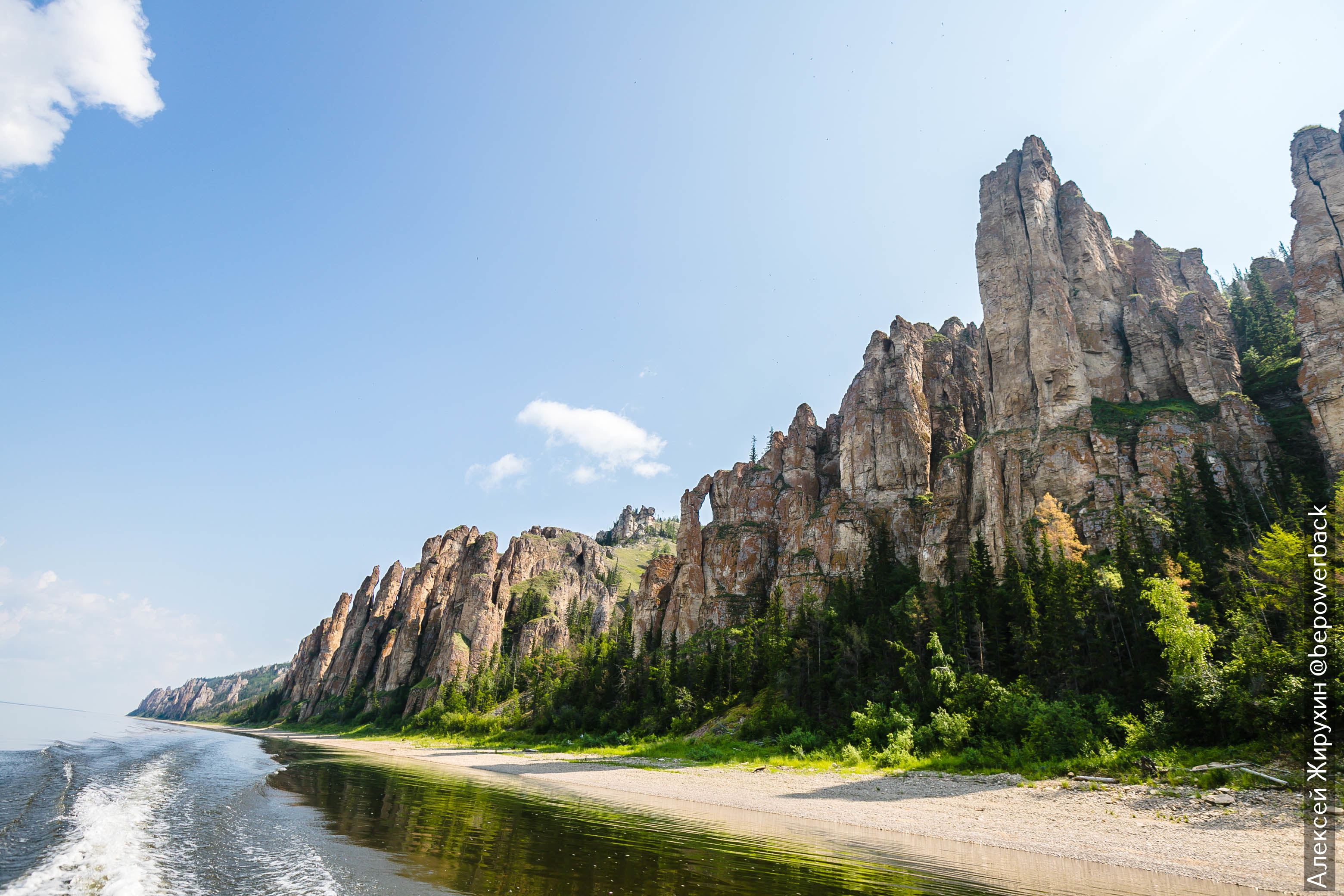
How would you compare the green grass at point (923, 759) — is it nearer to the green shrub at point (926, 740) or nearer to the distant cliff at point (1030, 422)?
the green shrub at point (926, 740)

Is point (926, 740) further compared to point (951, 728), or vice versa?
point (926, 740)

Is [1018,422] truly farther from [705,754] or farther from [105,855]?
[105,855]

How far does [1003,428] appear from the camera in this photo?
85.0m

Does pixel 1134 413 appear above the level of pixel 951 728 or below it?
above

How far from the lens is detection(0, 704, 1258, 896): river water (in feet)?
50.3

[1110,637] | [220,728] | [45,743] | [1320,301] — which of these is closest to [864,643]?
[1110,637]

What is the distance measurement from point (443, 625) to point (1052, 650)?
152727 millimetres

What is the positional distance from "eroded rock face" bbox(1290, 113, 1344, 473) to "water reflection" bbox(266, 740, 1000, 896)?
76.6m

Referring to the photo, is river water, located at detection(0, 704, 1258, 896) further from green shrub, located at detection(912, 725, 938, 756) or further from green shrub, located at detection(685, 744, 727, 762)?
green shrub, located at detection(685, 744, 727, 762)

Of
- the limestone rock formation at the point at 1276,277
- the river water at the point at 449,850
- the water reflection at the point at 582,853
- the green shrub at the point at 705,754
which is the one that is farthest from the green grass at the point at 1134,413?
the water reflection at the point at 582,853

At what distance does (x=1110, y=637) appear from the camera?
4500cm

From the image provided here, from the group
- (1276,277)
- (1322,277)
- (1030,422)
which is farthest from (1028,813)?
(1276,277)

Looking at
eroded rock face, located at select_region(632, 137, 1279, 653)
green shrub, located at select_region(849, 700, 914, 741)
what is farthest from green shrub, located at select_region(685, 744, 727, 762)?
eroded rock face, located at select_region(632, 137, 1279, 653)

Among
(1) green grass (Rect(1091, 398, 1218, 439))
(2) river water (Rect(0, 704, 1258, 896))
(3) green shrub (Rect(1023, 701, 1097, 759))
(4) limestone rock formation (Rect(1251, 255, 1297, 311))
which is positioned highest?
(4) limestone rock formation (Rect(1251, 255, 1297, 311))
